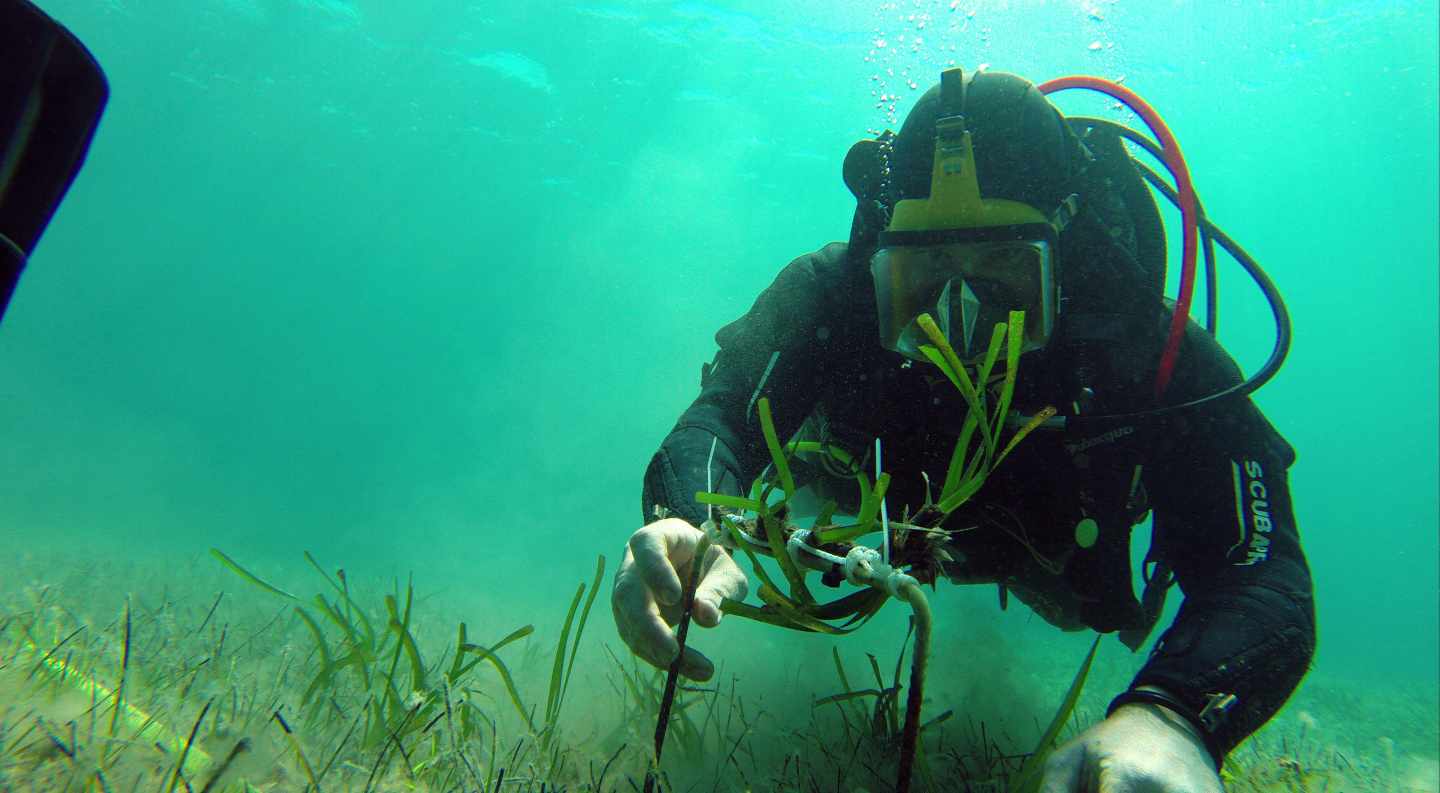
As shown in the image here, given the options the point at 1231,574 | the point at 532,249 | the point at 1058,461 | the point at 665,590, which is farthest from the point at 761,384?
the point at 532,249

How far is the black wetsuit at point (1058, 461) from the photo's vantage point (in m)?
2.16

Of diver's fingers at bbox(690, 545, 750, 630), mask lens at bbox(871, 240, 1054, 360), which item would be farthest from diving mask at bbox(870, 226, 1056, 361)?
diver's fingers at bbox(690, 545, 750, 630)

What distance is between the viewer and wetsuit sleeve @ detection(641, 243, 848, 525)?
2299 mm

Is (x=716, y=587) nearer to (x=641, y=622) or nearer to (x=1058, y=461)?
(x=641, y=622)

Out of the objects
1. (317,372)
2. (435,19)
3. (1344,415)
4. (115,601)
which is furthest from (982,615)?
(1344,415)

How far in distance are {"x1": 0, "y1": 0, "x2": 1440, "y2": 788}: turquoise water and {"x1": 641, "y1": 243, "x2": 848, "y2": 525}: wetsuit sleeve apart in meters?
12.1

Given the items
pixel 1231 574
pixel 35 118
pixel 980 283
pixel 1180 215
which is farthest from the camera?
pixel 1180 215

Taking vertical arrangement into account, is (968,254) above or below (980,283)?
above

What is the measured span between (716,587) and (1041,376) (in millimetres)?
2004

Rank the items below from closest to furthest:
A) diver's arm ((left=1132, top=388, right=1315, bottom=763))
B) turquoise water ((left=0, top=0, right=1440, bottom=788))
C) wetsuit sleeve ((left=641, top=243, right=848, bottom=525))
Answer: diver's arm ((left=1132, top=388, right=1315, bottom=763)), wetsuit sleeve ((left=641, top=243, right=848, bottom=525)), turquoise water ((left=0, top=0, right=1440, bottom=788))

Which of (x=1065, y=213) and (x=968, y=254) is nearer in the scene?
(x=968, y=254)

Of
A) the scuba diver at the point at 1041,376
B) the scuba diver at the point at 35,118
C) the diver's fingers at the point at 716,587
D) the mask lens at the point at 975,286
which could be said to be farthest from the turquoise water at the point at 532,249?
the scuba diver at the point at 35,118

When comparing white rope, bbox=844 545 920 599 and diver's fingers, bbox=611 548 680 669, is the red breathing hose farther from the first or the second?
diver's fingers, bbox=611 548 680 669

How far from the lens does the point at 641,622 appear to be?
51.7 inches
